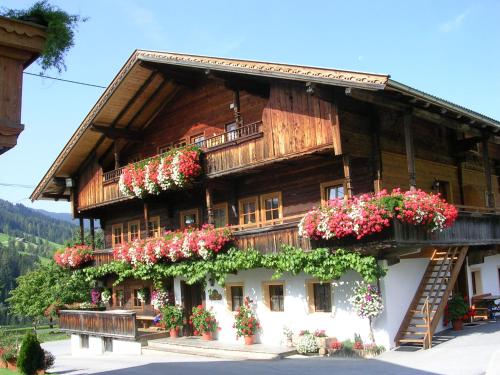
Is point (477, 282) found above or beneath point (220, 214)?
beneath

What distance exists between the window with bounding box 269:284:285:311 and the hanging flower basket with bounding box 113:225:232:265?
2.24m

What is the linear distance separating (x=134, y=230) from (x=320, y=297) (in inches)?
482

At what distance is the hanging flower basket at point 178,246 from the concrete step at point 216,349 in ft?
9.64

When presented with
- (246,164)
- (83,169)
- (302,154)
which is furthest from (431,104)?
(83,169)

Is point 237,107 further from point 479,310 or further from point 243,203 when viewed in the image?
point 479,310

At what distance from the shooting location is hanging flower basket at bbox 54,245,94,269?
26564mm

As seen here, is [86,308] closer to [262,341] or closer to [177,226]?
[177,226]

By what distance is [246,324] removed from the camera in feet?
61.8

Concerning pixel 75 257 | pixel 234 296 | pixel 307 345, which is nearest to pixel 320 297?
pixel 307 345

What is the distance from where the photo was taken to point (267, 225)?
19.8 metres

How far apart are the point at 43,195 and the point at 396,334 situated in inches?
767

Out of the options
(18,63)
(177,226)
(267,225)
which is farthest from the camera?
(177,226)

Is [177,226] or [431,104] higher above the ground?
[431,104]

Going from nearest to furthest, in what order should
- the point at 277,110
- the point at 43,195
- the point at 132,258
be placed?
the point at 277,110
the point at 132,258
the point at 43,195
